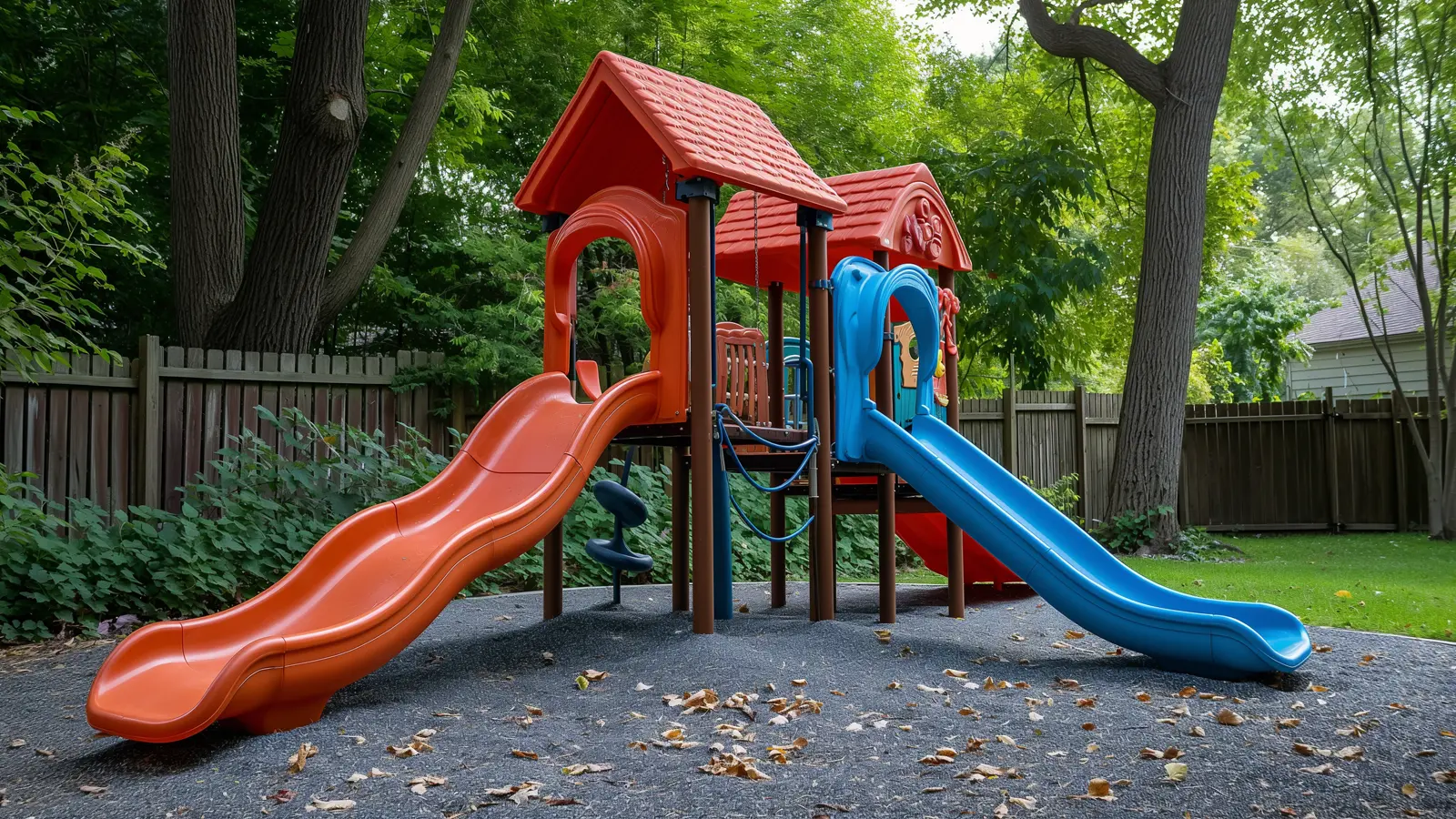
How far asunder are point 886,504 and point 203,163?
6.32 meters

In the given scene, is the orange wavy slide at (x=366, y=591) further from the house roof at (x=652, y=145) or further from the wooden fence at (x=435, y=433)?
the wooden fence at (x=435, y=433)

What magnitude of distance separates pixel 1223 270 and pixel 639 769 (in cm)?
3813

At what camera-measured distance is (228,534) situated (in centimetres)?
710

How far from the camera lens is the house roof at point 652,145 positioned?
6102 mm

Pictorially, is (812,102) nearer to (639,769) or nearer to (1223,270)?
(639,769)

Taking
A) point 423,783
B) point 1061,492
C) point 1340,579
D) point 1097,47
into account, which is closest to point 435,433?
point 423,783

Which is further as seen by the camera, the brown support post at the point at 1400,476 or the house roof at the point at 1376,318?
the house roof at the point at 1376,318

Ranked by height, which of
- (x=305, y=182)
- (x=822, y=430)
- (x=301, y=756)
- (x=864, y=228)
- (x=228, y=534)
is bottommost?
(x=301, y=756)

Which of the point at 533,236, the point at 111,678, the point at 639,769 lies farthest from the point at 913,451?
the point at 533,236

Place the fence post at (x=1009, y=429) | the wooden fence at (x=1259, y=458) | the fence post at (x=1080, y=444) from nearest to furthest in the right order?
the fence post at (x=1009, y=429) < the wooden fence at (x=1259, y=458) < the fence post at (x=1080, y=444)

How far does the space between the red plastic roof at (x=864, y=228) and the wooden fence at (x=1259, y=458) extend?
5670mm

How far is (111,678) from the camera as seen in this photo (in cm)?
409

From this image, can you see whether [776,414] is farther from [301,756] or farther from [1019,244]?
[1019,244]

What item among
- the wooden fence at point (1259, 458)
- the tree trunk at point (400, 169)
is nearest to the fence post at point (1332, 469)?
the wooden fence at point (1259, 458)
